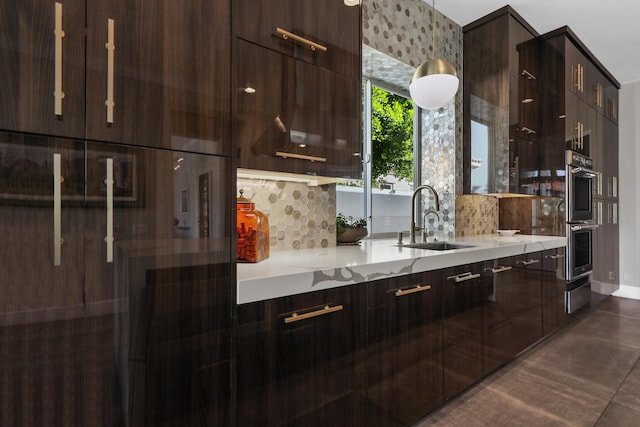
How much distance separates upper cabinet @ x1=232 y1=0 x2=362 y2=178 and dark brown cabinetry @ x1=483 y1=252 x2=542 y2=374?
1.23 m

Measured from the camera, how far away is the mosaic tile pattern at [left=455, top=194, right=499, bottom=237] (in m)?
3.28

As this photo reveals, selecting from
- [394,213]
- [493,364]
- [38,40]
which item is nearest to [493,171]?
[394,213]

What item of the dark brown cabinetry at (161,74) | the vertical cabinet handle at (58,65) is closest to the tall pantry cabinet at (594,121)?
the dark brown cabinetry at (161,74)

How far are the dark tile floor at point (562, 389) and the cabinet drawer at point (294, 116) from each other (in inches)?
57.5

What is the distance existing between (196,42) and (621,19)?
4.00 m

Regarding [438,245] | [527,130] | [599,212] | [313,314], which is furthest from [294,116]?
[599,212]

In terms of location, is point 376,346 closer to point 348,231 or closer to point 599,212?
point 348,231

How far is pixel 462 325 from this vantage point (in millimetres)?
2010

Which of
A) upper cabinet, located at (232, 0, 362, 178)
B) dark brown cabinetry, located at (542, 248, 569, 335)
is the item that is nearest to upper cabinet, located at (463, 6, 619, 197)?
dark brown cabinetry, located at (542, 248, 569, 335)

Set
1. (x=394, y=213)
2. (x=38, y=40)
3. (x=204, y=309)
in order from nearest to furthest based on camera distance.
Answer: (x=38, y=40), (x=204, y=309), (x=394, y=213)

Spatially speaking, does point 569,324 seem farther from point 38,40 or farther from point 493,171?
point 38,40

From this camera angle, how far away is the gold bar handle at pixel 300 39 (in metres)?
1.48

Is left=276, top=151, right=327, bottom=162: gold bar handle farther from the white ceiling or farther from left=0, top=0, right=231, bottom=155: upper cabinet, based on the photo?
the white ceiling

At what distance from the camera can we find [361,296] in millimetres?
1495
